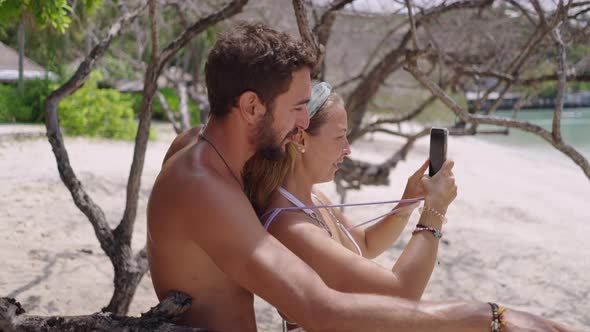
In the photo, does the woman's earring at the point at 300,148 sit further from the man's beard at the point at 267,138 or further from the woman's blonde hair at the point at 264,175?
the man's beard at the point at 267,138

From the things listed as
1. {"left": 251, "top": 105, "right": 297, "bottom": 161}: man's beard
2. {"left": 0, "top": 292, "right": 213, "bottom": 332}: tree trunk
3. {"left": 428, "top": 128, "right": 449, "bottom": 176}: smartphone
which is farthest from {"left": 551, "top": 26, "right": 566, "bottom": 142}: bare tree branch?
{"left": 0, "top": 292, "right": 213, "bottom": 332}: tree trunk

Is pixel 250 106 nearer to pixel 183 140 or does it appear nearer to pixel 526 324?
pixel 183 140

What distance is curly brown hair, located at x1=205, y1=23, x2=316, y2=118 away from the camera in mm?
1665

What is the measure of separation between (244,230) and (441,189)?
2.24 ft

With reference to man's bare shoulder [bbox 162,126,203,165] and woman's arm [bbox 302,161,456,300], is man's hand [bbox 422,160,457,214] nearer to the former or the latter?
woman's arm [bbox 302,161,456,300]

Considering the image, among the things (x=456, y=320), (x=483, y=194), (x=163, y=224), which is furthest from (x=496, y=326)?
(x=483, y=194)

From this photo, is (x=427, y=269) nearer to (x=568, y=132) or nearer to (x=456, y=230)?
(x=456, y=230)

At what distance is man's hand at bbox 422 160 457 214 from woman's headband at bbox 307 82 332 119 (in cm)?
43

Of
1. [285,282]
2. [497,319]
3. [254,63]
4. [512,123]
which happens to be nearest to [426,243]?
[497,319]

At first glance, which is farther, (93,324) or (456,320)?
(93,324)

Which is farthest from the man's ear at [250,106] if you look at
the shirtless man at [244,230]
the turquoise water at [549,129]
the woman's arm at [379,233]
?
the turquoise water at [549,129]

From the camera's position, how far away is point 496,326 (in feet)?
5.36

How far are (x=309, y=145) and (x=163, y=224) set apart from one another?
0.64 metres

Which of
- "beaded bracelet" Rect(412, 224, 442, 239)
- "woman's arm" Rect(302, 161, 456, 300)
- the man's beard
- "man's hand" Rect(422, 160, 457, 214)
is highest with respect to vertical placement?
the man's beard
